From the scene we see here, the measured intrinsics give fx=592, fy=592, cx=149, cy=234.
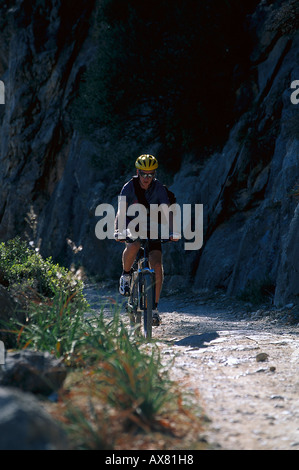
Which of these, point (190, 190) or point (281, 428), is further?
point (190, 190)

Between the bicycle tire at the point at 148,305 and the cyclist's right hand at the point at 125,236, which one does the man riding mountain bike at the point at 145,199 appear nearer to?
the cyclist's right hand at the point at 125,236

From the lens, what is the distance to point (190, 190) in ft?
46.5

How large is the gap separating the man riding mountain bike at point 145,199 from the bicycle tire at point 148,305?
0.27 meters

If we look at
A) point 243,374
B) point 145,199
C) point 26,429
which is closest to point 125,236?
point 145,199

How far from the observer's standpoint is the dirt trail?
3453 millimetres

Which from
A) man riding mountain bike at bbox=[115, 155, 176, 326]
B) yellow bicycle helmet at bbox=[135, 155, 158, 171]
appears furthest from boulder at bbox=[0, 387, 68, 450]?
yellow bicycle helmet at bbox=[135, 155, 158, 171]

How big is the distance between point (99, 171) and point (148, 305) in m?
14.1

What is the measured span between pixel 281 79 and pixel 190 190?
334 cm

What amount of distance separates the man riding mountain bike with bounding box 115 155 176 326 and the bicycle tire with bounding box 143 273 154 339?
27 centimetres

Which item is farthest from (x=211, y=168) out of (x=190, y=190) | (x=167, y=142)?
(x=167, y=142)

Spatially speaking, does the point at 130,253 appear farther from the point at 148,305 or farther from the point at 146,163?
the point at 146,163

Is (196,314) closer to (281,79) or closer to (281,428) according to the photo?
(281,79)

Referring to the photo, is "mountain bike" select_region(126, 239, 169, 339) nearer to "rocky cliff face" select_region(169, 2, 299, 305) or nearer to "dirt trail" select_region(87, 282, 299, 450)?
"dirt trail" select_region(87, 282, 299, 450)

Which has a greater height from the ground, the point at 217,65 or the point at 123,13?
the point at 123,13
